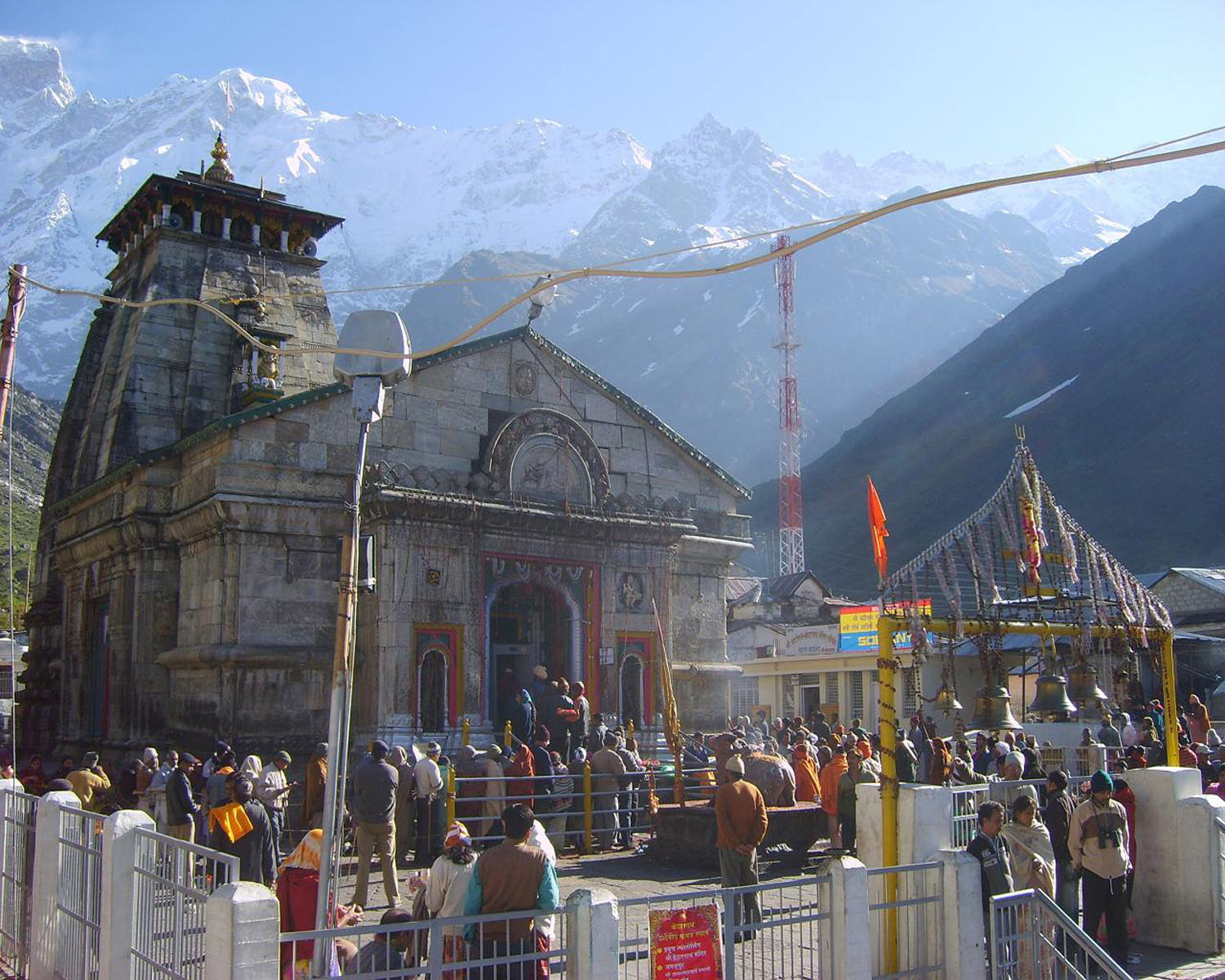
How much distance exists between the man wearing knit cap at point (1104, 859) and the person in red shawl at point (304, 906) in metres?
6.62

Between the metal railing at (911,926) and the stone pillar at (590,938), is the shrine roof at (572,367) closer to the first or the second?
the metal railing at (911,926)

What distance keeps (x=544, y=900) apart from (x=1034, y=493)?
846 centimetres

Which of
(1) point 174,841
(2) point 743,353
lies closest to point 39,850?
(1) point 174,841

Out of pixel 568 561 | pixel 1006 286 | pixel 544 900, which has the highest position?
pixel 1006 286

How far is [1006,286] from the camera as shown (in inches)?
7028

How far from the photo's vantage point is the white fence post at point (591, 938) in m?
7.36

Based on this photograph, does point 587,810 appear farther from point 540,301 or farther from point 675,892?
point 540,301

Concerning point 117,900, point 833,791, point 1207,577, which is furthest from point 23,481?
point 117,900

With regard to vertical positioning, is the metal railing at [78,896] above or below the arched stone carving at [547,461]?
below

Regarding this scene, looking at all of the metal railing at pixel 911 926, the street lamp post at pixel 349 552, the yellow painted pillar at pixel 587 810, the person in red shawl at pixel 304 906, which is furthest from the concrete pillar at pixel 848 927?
the yellow painted pillar at pixel 587 810

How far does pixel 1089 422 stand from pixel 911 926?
282 feet

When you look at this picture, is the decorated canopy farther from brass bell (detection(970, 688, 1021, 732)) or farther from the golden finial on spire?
the golden finial on spire

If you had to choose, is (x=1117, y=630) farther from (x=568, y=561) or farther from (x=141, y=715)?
(x=141, y=715)

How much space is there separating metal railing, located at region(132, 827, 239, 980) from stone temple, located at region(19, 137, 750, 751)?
10564 millimetres
